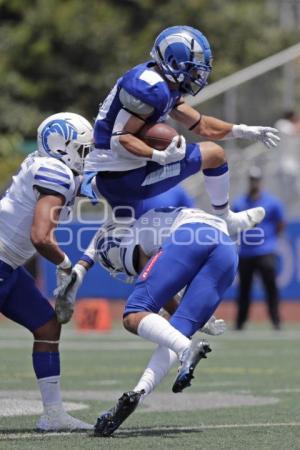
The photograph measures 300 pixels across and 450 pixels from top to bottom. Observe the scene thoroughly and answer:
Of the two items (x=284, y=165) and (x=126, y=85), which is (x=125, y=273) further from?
(x=284, y=165)

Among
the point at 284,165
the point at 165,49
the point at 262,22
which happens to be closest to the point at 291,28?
the point at 262,22

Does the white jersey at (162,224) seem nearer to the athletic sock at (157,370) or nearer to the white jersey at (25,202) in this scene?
the white jersey at (25,202)

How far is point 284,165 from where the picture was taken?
51.4ft

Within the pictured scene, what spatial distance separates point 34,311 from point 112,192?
720 millimetres

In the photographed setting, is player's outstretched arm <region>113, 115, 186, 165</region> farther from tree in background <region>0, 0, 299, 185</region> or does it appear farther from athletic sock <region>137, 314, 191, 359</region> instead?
tree in background <region>0, 0, 299, 185</region>

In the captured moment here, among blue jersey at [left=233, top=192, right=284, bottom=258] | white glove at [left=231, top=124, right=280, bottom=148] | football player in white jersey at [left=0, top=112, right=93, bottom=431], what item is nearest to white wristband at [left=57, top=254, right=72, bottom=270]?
football player in white jersey at [left=0, top=112, right=93, bottom=431]

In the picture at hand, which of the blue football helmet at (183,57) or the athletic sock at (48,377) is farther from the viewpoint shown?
the athletic sock at (48,377)

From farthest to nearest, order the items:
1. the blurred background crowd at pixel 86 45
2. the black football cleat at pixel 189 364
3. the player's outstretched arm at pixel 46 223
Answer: the blurred background crowd at pixel 86 45, the player's outstretched arm at pixel 46 223, the black football cleat at pixel 189 364

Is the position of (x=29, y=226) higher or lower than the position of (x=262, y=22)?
lower

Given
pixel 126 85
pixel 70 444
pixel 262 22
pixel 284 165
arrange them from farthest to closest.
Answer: pixel 262 22 < pixel 284 165 < pixel 126 85 < pixel 70 444

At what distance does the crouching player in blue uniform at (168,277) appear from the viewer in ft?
18.6

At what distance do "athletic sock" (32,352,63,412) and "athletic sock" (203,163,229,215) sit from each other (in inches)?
44.8

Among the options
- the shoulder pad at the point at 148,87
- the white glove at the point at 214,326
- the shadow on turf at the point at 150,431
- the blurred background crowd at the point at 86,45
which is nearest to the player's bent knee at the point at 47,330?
the shadow on turf at the point at 150,431

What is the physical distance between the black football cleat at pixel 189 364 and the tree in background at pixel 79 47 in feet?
53.8
